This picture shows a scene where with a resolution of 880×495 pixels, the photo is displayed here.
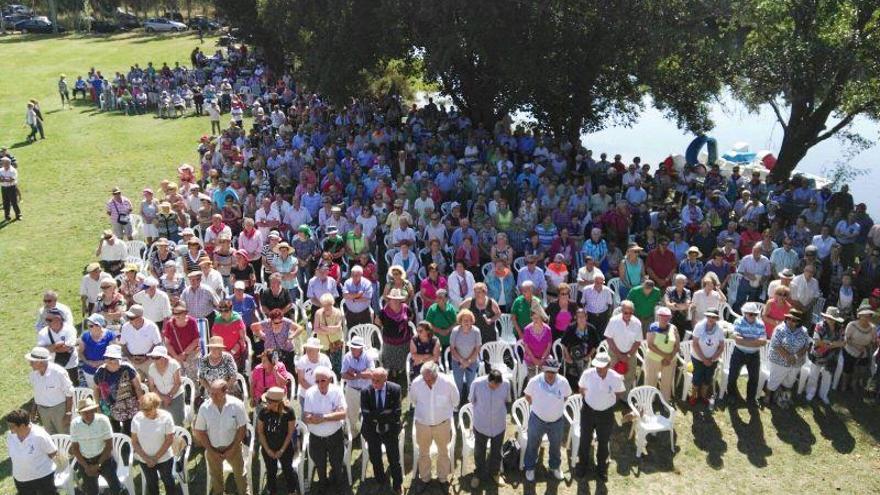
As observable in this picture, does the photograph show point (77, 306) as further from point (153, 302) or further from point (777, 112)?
point (777, 112)

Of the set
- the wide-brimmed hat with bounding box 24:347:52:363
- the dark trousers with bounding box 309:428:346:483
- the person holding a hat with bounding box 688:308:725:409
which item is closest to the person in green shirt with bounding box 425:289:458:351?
the dark trousers with bounding box 309:428:346:483

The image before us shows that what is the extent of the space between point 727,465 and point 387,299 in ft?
14.0

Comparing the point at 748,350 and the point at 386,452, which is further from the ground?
the point at 748,350

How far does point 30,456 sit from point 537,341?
206 inches

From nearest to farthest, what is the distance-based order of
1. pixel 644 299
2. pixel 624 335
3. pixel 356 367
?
1. pixel 356 367
2. pixel 624 335
3. pixel 644 299

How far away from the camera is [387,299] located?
8.87m

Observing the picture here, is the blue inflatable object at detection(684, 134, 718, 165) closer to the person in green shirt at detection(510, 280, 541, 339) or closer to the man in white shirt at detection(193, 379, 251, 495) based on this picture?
the person in green shirt at detection(510, 280, 541, 339)

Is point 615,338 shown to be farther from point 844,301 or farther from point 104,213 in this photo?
point 104,213

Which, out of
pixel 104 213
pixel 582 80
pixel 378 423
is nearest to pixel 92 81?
pixel 104 213

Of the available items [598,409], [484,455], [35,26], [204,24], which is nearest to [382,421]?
[484,455]

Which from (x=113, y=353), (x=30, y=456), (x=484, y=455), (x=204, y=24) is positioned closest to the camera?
(x=30, y=456)

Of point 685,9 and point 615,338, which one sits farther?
point 685,9

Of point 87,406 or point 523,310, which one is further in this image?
point 523,310

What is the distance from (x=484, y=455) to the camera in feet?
24.2
